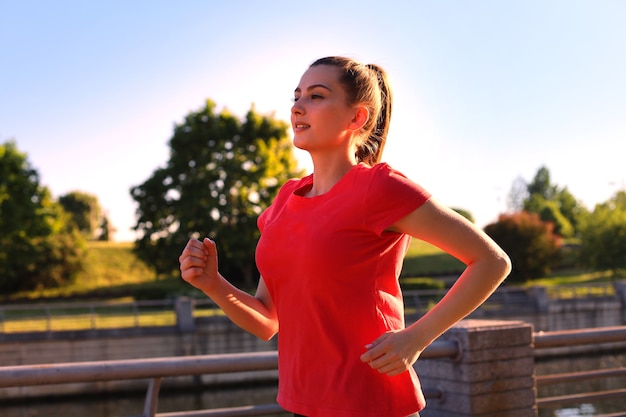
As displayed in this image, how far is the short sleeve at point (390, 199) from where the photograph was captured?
6.51ft

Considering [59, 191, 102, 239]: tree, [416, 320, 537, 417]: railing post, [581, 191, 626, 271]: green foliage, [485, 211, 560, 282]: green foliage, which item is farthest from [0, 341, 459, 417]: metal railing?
[59, 191, 102, 239]: tree

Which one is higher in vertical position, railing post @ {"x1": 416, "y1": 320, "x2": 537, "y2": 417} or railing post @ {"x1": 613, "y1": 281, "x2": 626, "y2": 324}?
railing post @ {"x1": 416, "y1": 320, "x2": 537, "y2": 417}

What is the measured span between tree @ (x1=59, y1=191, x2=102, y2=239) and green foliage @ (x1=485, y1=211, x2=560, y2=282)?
6415cm

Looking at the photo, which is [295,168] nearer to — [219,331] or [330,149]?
[219,331]

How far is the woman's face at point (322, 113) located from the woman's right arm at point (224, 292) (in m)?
0.44

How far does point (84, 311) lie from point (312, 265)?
32518 mm

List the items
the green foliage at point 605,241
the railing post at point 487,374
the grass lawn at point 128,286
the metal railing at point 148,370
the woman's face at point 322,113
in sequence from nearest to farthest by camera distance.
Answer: the woman's face at point 322,113 < the metal railing at point 148,370 < the railing post at point 487,374 < the grass lawn at point 128,286 < the green foliage at point 605,241

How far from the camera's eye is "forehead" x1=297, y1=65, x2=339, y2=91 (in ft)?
7.14

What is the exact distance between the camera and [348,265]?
2.01m

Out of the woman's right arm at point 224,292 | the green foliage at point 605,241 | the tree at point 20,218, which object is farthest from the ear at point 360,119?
the green foliage at point 605,241

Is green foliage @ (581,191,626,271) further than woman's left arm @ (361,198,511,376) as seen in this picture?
Yes

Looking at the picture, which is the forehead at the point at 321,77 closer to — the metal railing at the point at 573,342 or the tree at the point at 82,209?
the metal railing at the point at 573,342

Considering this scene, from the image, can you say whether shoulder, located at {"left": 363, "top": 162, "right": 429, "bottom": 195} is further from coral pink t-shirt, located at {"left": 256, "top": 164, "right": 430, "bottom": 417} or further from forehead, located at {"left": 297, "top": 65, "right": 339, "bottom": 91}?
forehead, located at {"left": 297, "top": 65, "right": 339, "bottom": 91}

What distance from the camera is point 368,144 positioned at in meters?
2.42
